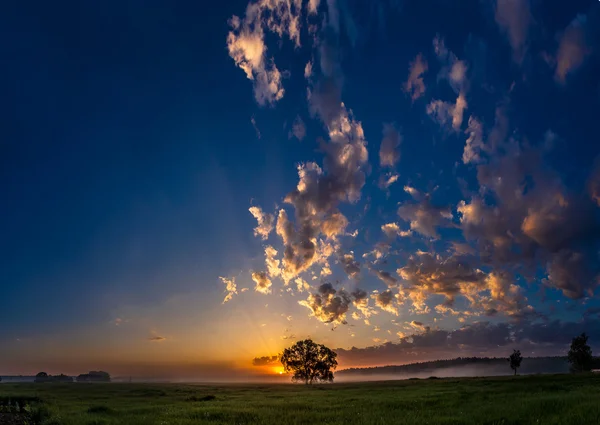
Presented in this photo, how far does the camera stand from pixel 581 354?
Answer: 343 feet

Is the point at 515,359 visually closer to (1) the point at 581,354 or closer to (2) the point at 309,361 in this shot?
(1) the point at 581,354

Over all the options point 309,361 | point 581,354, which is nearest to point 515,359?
point 581,354

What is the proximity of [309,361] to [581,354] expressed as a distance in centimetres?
8440

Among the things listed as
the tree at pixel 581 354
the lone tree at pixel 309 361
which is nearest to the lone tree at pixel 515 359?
the tree at pixel 581 354

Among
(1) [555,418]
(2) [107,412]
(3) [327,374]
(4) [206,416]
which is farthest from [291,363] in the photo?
(1) [555,418]

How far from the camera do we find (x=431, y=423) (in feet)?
41.7

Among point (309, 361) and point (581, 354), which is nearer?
point (581, 354)

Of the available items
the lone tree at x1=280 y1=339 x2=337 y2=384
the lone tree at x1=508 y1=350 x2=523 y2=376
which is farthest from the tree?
the lone tree at x1=280 y1=339 x2=337 y2=384

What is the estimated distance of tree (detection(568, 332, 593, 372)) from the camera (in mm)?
104000

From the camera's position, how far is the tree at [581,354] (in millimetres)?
Answer: 104000

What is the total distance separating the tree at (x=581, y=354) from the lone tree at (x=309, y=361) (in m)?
74.6

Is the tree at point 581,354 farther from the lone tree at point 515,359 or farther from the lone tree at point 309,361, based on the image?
the lone tree at point 309,361

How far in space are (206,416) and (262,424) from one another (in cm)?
621

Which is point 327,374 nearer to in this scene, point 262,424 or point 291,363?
point 291,363
